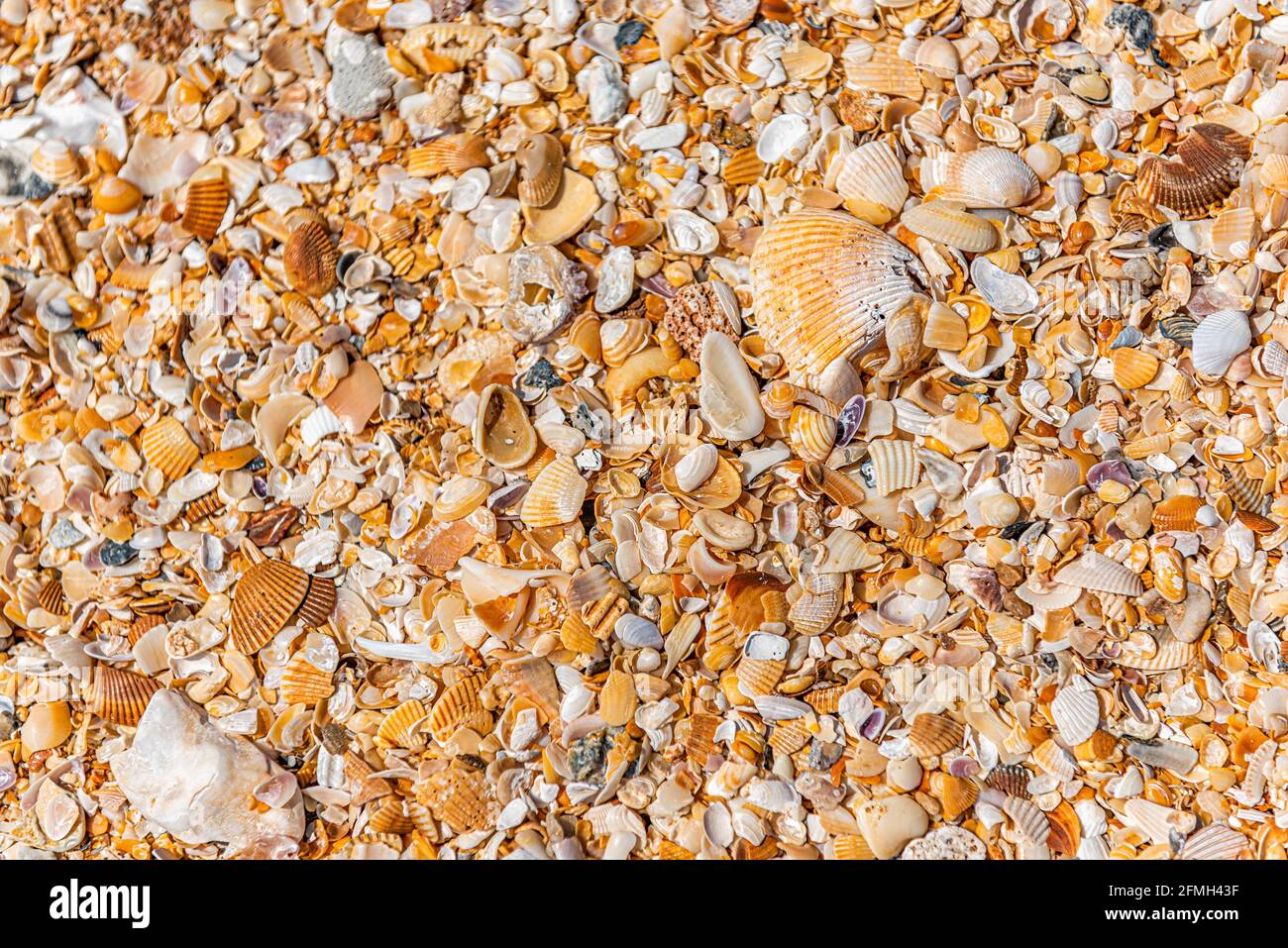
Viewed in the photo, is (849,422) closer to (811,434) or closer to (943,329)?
(811,434)

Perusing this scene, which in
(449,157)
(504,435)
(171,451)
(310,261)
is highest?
(449,157)

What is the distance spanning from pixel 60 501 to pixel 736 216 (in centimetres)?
127

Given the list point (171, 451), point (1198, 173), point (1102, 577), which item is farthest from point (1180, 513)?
point (171, 451)

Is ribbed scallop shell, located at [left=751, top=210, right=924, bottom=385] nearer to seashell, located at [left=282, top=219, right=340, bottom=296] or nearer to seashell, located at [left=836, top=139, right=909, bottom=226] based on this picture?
seashell, located at [left=836, top=139, right=909, bottom=226]

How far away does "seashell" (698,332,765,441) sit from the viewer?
1.50 metres

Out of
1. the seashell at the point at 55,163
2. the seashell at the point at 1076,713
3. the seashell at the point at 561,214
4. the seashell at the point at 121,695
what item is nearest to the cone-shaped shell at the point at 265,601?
the seashell at the point at 121,695

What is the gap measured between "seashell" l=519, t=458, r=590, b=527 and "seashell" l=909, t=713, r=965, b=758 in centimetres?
64

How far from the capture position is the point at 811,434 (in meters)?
1.49

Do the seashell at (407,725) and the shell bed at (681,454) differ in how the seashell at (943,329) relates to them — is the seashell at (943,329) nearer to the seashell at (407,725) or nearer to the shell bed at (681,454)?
the shell bed at (681,454)

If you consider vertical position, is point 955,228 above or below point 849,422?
above

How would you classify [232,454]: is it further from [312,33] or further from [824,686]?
[824,686]

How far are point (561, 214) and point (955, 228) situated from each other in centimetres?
65

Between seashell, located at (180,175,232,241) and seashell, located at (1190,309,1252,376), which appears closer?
seashell, located at (1190,309,1252,376)

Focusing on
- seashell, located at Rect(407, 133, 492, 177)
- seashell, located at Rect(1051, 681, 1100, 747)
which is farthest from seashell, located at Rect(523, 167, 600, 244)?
seashell, located at Rect(1051, 681, 1100, 747)
